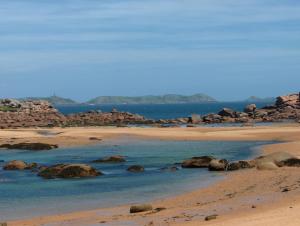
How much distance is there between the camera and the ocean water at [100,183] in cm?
2300

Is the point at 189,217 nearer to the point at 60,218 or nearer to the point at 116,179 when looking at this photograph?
the point at 60,218

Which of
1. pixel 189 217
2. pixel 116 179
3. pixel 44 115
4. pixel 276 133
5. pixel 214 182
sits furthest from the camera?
pixel 44 115

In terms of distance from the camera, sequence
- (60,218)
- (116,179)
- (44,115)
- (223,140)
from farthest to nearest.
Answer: (44,115), (223,140), (116,179), (60,218)

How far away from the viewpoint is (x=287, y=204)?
19203mm

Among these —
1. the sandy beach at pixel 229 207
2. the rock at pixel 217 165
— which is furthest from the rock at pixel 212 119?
the sandy beach at pixel 229 207

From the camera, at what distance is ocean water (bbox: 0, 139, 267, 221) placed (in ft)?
75.5

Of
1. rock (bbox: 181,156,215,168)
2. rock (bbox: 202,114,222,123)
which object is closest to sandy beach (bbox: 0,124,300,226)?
rock (bbox: 181,156,215,168)

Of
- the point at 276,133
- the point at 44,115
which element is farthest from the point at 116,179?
the point at 44,115

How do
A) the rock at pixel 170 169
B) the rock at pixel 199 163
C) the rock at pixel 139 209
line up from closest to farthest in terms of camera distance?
1. the rock at pixel 139 209
2. the rock at pixel 170 169
3. the rock at pixel 199 163

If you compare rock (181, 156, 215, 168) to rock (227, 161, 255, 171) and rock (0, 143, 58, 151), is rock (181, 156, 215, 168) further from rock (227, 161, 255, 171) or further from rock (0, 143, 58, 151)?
rock (0, 143, 58, 151)

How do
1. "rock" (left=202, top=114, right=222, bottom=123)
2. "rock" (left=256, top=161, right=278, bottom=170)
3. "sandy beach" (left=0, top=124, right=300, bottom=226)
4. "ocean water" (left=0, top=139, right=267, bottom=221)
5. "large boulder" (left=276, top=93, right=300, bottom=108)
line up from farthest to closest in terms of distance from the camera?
"large boulder" (left=276, top=93, right=300, bottom=108) < "rock" (left=202, top=114, right=222, bottom=123) < "rock" (left=256, top=161, right=278, bottom=170) < "ocean water" (left=0, top=139, right=267, bottom=221) < "sandy beach" (left=0, top=124, right=300, bottom=226)

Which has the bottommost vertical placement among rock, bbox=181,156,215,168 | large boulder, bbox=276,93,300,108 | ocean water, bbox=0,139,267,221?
ocean water, bbox=0,139,267,221

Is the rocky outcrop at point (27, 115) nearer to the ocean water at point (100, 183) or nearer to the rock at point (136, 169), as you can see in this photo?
the ocean water at point (100, 183)

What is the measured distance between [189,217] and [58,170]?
14622mm
